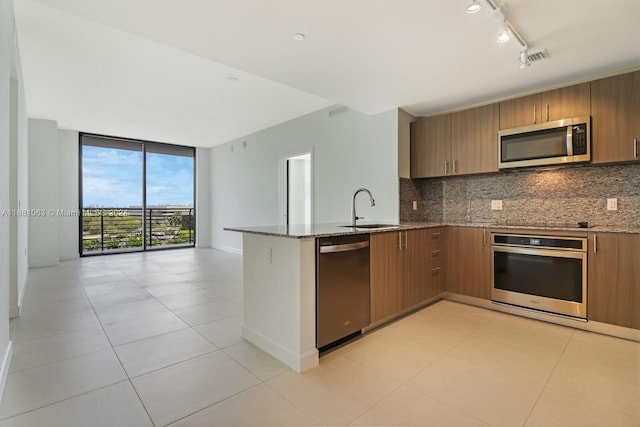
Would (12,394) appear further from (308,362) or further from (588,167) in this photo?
(588,167)

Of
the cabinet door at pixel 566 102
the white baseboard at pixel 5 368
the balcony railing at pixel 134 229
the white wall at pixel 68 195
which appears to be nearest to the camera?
the white baseboard at pixel 5 368

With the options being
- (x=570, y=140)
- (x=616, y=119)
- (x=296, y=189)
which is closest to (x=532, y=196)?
(x=570, y=140)

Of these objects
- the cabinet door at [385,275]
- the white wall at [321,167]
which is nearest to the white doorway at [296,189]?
the white wall at [321,167]

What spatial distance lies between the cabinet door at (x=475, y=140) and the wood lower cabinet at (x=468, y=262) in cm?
75

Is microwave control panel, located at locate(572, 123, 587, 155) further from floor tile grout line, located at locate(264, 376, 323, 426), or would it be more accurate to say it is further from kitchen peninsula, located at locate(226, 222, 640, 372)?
floor tile grout line, located at locate(264, 376, 323, 426)

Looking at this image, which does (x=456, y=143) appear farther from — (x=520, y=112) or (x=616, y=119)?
(x=616, y=119)

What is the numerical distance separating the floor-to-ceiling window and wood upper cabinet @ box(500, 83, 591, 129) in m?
7.48

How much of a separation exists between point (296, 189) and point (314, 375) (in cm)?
461

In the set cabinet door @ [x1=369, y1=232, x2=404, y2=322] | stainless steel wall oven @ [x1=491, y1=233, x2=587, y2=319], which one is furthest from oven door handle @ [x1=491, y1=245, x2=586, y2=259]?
cabinet door @ [x1=369, y1=232, x2=404, y2=322]

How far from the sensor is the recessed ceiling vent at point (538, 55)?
99.9 inches

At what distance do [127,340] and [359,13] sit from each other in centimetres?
306

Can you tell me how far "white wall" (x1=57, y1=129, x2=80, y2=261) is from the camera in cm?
642

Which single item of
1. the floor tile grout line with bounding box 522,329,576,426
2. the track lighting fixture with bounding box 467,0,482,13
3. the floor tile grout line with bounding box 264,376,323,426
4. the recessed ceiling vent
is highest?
the recessed ceiling vent

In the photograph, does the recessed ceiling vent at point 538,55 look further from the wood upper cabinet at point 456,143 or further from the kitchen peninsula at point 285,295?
the kitchen peninsula at point 285,295
